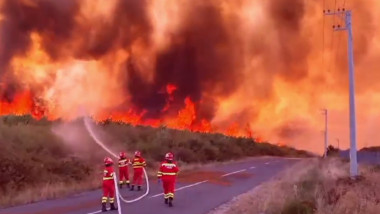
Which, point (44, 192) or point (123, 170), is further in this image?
point (123, 170)

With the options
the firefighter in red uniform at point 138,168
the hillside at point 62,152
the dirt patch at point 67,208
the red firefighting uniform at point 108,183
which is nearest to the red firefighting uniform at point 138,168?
the firefighter in red uniform at point 138,168

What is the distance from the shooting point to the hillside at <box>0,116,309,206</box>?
77.4ft

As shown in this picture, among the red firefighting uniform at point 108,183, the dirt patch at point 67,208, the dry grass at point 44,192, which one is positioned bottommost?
the dirt patch at point 67,208

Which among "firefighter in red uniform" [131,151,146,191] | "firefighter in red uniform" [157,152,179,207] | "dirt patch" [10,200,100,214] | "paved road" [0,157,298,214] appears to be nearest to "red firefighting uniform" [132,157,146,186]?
"firefighter in red uniform" [131,151,146,191]

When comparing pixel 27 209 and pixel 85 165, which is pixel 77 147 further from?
pixel 27 209

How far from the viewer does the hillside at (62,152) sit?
929 inches

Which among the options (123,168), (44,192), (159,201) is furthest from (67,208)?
(123,168)

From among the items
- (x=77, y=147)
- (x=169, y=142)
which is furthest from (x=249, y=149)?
(x=77, y=147)

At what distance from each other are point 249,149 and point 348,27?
51.5 meters

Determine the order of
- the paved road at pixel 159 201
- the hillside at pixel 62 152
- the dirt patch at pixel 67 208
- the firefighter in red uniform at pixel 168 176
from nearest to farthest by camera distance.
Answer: the dirt patch at pixel 67 208, the paved road at pixel 159 201, the firefighter in red uniform at pixel 168 176, the hillside at pixel 62 152

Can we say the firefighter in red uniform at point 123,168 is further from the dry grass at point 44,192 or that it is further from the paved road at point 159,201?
the dry grass at point 44,192

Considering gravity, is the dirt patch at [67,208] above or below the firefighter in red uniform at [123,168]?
below

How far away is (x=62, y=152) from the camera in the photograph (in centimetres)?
3528

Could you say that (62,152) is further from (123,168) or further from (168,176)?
(168,176)
